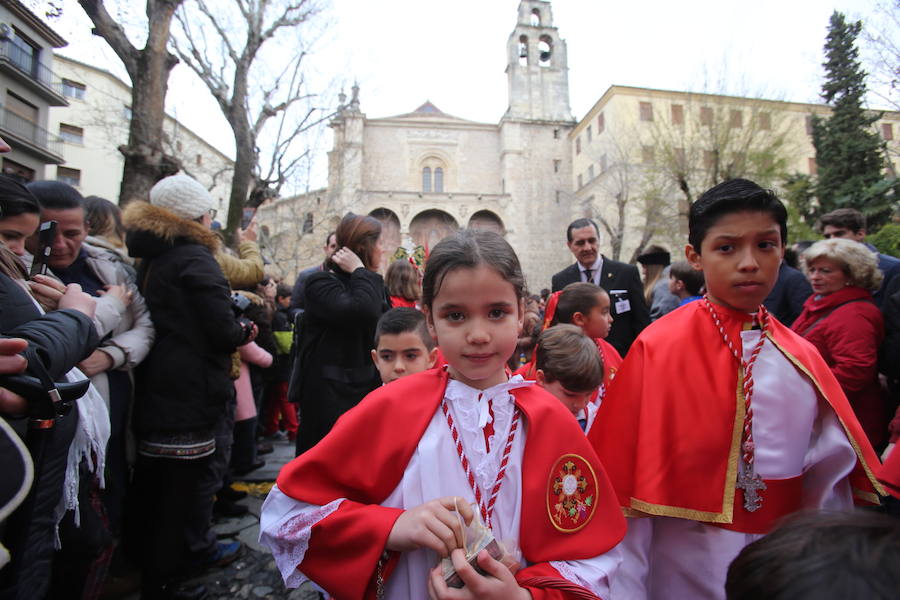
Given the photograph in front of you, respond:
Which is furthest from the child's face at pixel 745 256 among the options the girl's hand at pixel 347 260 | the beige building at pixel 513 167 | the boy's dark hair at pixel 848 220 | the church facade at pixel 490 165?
the church facade at pixel 490 165

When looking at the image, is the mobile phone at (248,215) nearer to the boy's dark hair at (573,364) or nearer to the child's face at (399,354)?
the child's face at (399,354)

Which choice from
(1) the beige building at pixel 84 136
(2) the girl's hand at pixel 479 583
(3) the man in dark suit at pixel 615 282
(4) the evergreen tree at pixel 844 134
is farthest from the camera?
(1) the beige building at pixel 84 136

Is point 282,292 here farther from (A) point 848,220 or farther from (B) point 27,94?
(B) point 27,94

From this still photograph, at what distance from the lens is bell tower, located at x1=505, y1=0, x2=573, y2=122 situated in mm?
39219

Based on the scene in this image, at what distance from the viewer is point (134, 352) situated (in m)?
2.73

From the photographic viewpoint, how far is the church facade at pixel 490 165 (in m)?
36.8

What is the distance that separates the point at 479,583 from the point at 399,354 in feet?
5.32

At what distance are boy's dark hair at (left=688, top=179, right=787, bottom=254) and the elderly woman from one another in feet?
6.90

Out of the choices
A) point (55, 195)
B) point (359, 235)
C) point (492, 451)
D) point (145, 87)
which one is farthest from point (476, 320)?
point (145, 87)

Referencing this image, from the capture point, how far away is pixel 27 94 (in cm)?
2123

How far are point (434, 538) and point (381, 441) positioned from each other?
321 millimetres

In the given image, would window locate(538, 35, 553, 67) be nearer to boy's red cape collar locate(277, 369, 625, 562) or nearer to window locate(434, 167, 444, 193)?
window locate(434, 167, 444, 193)

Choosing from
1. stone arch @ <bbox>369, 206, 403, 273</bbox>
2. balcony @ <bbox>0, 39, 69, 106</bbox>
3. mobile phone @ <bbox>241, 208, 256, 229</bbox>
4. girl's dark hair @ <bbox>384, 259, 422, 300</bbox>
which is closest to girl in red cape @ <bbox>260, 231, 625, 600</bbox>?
girl's dark hair @ <bbox>384, 259, 422, 300</bbox>

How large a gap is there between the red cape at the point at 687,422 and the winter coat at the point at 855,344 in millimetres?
1920
